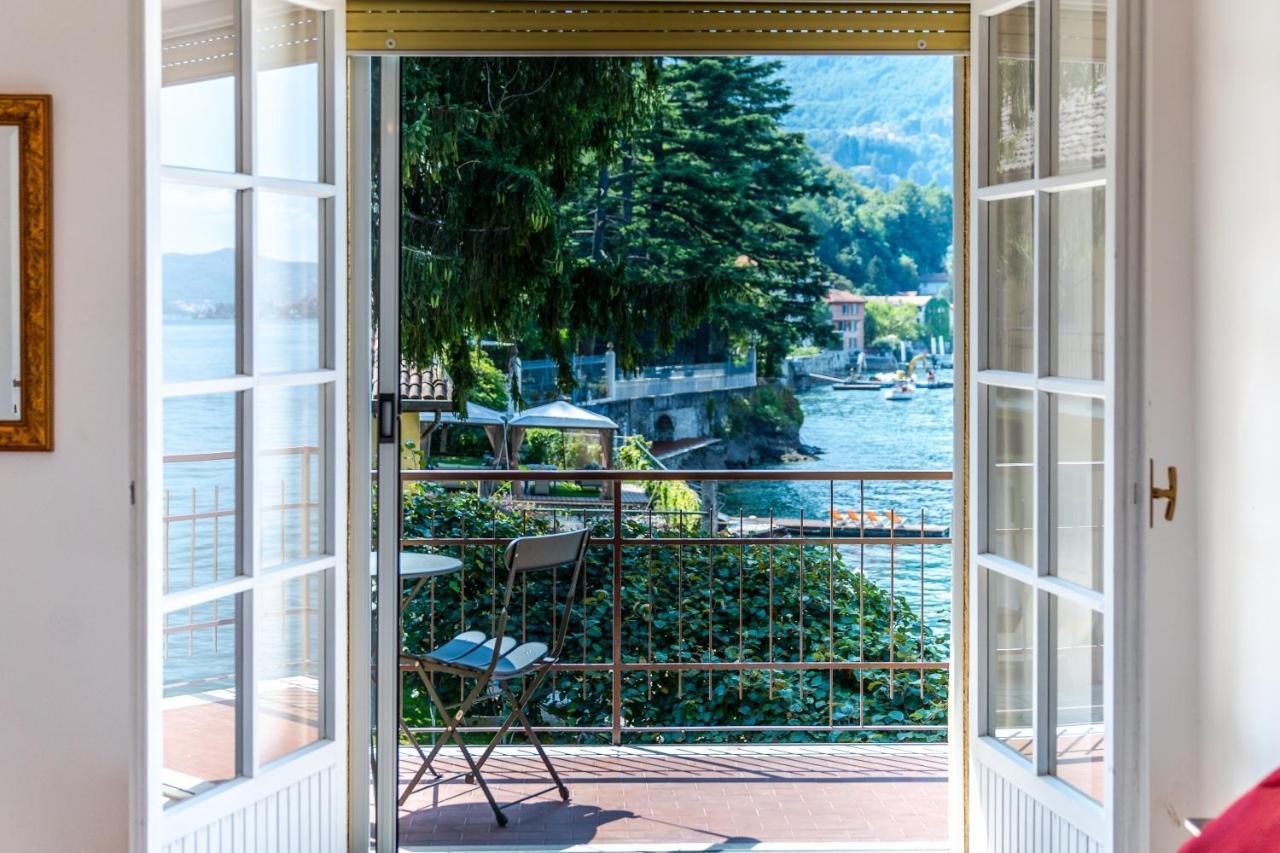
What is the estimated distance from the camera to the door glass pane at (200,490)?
2.41 m

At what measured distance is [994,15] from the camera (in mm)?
2787

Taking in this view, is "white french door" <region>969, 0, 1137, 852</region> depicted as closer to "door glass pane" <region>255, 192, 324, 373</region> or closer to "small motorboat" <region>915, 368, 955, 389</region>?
"door glass pane" <region>255, 192, 324, 373</region>

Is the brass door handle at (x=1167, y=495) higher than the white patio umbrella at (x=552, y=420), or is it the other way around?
the white patio umbrella at (x=552, y=420)

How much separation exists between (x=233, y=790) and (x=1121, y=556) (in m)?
1.82

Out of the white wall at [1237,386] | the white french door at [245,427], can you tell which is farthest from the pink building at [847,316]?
the white wall at [1237,386]

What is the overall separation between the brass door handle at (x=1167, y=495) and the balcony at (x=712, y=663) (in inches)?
57.3

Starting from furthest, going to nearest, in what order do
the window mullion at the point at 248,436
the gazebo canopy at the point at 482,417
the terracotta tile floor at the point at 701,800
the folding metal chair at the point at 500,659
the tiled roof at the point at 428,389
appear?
the gazebo canopy at the point at 482,417 → the tiled roof at the point at 428,389 → the folding metal chair at the point at 500,659 → the terracotta tile floor at the point at 701,800 → the window mullion at the point at 248,436

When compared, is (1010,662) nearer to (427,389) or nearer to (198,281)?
(198,281)

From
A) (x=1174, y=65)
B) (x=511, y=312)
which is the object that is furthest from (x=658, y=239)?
(x=1174, y=65)

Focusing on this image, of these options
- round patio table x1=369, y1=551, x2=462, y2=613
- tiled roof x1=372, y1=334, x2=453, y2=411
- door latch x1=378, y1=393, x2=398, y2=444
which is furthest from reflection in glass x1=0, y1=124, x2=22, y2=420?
tiled roof x1=372, y1=334, x2=453, y2=411

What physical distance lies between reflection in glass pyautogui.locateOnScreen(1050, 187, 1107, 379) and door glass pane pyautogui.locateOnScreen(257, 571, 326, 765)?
1716mm

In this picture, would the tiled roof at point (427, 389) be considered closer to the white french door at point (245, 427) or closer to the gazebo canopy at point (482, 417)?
the gazebo canopy at point (482, 417)

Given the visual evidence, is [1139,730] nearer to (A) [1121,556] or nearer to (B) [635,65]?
(A) [1121,556]

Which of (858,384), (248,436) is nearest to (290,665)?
(248,436)
